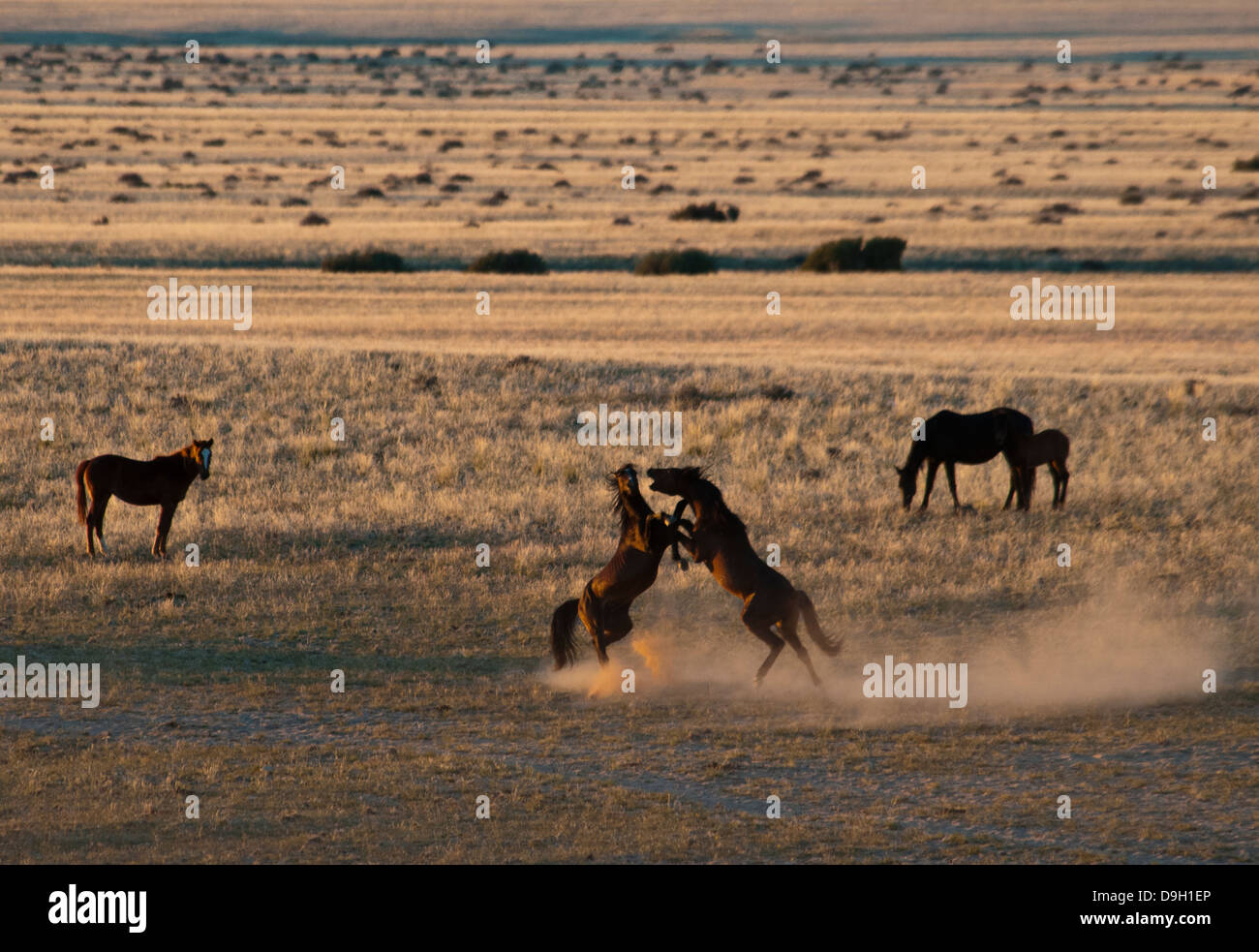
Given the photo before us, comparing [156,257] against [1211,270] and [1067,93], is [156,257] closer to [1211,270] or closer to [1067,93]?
[1211,270]

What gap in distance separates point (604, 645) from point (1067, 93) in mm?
109111

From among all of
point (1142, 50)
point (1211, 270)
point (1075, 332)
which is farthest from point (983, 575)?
point (1142, 50)

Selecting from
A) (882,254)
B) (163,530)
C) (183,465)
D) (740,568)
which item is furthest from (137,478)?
(882,254)

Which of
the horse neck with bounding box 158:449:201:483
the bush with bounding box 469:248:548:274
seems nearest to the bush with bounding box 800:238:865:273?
the bush with bounding box 469:248:548:274

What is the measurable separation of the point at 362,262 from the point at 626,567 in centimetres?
3228

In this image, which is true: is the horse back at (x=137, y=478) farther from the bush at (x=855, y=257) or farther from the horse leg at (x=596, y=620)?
the bush at (x=855, y=257)

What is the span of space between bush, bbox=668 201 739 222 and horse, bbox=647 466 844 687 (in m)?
41.0

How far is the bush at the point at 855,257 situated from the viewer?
141 feet

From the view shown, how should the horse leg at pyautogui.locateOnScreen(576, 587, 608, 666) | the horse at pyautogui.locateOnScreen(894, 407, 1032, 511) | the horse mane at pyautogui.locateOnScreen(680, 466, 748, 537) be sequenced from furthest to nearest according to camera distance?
the horse at pyautogui.locateOnScreen(894, 407, 1032, 511), the horse leg at pyautogui.locateOnScreen(576, 587, 608, 666), the horse mane at pyautogui.locateOnScreen(680, 466, 748, 537)

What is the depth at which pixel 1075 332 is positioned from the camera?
33.5 m

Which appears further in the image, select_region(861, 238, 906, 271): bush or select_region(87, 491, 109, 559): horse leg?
select_region(861, 238, 906, 271): bush

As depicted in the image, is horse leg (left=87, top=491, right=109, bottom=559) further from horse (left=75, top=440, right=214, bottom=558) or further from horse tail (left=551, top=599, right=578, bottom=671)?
horse tail (left=551, top=599, right=578, bottom=671)

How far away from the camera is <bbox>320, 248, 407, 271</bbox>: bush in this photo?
42.5m

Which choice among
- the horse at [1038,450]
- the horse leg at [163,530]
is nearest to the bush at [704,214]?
the horse at [1038,450]
